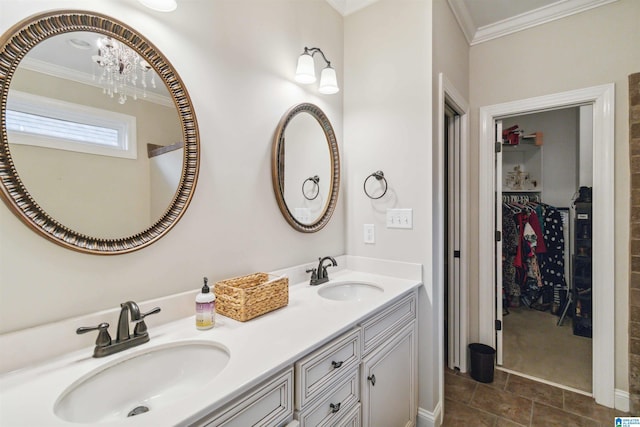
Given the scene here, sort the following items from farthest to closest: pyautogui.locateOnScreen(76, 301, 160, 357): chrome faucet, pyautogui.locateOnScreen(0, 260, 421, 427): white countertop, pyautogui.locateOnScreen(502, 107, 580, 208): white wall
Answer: pyautogui.locateOnScreen(502, 107, 580, 208): white wall → pyautogui.locateOnScreen(76, 301, 160, 357): chrome faucet → pyautogui.locateOnScreen(0, 260, 421, 427): white countertop

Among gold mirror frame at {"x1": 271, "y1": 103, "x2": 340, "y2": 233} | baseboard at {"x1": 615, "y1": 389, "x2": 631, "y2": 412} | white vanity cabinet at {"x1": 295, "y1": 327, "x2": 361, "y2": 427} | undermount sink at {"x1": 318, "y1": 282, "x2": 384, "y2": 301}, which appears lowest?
baseboard at {"x1": 615, "y1": 389, "x2": 631, "y2": 412}

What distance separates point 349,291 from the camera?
1.83 metres

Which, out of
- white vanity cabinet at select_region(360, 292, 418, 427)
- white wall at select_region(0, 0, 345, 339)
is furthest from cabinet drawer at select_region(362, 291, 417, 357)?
white wall at select_region(0, 0, 345, 339)

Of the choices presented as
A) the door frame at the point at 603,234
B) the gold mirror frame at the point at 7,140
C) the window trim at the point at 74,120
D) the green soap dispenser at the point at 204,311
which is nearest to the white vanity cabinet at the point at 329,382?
the green soap dispenser at the point at 204,311

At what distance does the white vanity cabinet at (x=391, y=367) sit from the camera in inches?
50.9

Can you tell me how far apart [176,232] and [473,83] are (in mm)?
2615

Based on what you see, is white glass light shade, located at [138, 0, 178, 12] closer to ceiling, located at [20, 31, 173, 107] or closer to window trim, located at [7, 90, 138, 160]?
ceiling, located at [20, 31, 173, 107]

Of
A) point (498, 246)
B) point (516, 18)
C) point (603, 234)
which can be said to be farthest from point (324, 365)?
point (516, 18)

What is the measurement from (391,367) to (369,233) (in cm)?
84

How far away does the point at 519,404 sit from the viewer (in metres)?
2.00

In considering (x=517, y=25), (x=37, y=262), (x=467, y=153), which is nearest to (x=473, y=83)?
(x=517, y=25)

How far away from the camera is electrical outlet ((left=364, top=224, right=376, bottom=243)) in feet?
6.50

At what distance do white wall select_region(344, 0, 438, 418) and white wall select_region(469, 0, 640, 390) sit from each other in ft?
3.21

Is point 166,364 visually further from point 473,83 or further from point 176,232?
point 473,83
